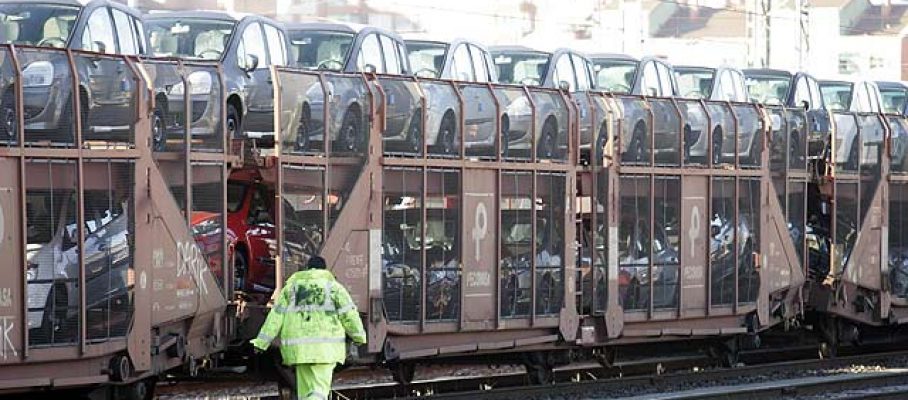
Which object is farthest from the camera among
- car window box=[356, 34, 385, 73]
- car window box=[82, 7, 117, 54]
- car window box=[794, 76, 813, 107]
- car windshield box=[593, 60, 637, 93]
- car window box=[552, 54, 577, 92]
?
car window box=[794, 76, 813, 107]

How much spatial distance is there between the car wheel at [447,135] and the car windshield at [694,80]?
11.3m

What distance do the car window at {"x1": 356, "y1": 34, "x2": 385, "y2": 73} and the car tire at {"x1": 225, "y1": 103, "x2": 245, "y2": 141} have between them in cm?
441

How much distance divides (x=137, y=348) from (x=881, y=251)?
43.6 feet

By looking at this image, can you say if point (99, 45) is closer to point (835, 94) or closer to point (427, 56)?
point (427, 56)

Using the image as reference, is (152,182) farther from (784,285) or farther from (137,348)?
(784,285)

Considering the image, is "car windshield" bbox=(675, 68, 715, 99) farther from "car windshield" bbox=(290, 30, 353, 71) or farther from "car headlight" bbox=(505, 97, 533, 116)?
"car headlight" bbox=(505, 97, 533, 116)

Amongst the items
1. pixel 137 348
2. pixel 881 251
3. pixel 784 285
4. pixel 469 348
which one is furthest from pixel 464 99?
pixel 881 251

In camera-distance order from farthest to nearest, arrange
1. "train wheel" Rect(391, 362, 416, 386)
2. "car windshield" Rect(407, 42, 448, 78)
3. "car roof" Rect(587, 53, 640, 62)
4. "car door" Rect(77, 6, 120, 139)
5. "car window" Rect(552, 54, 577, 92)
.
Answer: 1. "car roof" Rect(587, 53, 640, 62)
2. "car window" Rect(552, 54, 577, 92)
3. "car windshield" Rect(407, 42, 448, 78)
4. "train wheel" Rect(391, 362, 416, 386)
5. "car door" Rect(77, 6, 120, 139)

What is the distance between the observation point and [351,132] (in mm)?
16391

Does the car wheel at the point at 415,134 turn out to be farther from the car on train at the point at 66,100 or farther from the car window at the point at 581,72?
the car window at the point at 581,72

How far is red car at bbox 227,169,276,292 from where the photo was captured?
1628 centimetres

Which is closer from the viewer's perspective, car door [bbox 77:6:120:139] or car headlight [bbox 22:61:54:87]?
car headlight [bbox 22:61:54:87]

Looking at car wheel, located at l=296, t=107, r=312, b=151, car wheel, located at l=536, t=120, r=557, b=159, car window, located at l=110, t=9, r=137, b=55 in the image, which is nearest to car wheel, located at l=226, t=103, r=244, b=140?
car wheel, located at l=296, t=107, r=312, b=151

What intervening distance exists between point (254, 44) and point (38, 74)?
22.7ft
